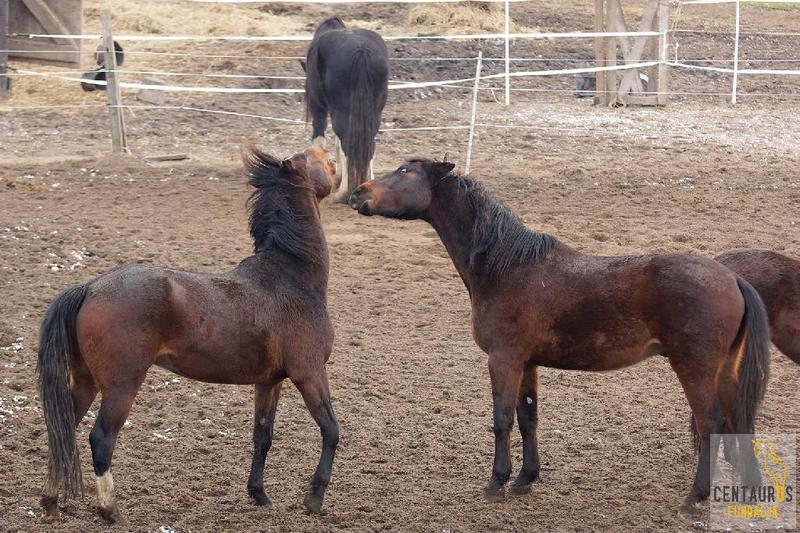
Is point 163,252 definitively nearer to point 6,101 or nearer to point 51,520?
point 51,520

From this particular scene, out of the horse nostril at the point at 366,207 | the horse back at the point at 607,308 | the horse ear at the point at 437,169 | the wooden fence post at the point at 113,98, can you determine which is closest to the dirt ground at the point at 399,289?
the wooden fence post at the point at 113,98

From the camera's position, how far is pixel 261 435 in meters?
4.95

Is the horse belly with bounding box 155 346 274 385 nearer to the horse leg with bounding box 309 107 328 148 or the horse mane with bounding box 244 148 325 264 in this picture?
the horse mane with bounding box 244 148 325 264

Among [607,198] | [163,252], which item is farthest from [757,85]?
[163,252]

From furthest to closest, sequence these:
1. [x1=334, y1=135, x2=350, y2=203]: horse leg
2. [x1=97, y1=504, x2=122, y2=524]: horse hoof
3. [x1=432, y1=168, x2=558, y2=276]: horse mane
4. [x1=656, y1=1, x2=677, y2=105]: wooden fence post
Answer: [x1=656, y1=1, x2=677, y2=105]: wooden fence post → [x1=334, y1=135, x2=350, y2=203]: horse leg → [x1=432, y1=168, x2=558, y2=276]: horse mane → [x1=97, y1=504, x2=122, y2=524]: horse hoof

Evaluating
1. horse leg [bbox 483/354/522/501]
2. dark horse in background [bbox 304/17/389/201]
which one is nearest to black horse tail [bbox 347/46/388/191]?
dark horse in background [bbox 304/17/389/201]

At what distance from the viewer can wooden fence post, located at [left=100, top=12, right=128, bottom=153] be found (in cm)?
1211

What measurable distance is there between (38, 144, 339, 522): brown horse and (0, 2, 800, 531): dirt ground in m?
0.35

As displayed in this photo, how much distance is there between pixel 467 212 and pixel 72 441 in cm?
216

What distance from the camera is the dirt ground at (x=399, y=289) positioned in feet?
16.3

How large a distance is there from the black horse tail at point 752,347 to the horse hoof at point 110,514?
9.33ft

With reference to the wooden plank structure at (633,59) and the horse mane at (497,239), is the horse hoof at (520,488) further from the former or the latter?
the wooden plank structure at (633,59)

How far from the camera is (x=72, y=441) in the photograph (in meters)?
4.46

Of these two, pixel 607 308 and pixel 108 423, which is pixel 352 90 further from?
pixel 108 423
